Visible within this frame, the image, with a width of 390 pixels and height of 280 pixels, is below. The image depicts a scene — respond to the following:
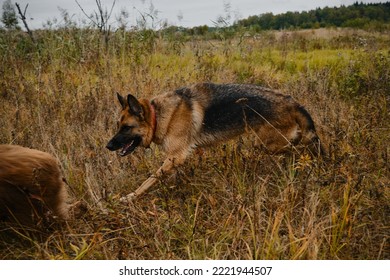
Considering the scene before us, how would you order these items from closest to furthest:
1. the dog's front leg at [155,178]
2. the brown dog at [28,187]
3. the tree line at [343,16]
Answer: the brown dog at [28,187], the dog's front leg at [155,178], the tree line at [343,16]

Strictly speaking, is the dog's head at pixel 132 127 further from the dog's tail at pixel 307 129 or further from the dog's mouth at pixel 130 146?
the dog's tail at pixel 307 129

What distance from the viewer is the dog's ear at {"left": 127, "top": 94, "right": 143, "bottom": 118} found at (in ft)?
10.1

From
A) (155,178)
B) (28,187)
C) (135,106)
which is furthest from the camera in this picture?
(135,106)

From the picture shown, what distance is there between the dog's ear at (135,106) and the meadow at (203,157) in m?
0.48

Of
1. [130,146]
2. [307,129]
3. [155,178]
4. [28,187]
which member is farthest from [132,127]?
[307,129]

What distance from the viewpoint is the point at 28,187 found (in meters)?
2.06

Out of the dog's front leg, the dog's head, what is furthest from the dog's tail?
the dog's head

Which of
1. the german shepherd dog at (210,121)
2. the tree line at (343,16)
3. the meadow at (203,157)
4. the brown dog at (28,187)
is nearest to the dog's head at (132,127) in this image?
the german shepherd dog at (210,121)

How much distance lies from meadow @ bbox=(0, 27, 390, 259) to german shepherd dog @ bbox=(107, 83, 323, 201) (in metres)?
0.16

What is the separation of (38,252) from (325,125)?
110 inches

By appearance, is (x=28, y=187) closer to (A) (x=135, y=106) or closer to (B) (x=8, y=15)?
(A) (x=135, y=106)

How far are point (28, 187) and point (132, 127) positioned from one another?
4.25 feet

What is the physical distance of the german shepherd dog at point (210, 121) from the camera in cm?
316

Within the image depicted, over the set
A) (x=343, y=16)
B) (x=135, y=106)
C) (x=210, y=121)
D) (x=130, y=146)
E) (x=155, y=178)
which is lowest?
(x=155, y=178)
